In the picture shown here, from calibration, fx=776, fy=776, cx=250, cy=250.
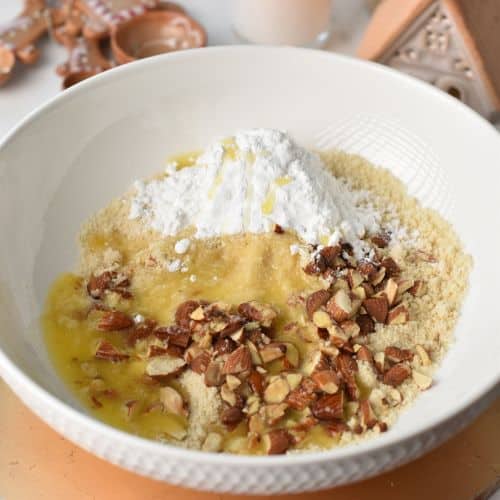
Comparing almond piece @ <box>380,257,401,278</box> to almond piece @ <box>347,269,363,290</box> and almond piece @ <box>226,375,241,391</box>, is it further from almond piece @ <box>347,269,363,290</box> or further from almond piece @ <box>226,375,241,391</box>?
almond piece @ <box>226,375,241,391</box>

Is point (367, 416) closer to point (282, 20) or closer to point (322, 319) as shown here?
point (322, 319)

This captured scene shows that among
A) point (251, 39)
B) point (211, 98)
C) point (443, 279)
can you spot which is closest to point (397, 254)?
point (443, 279)

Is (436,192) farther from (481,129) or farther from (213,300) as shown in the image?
(213,300)

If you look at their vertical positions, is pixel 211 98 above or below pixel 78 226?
above

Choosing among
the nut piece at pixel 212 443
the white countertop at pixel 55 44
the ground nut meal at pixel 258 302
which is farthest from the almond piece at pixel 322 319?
the white countertop at pixel 55 44

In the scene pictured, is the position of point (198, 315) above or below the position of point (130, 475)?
above

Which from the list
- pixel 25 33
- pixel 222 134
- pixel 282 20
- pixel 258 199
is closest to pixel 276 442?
pixel 258 199

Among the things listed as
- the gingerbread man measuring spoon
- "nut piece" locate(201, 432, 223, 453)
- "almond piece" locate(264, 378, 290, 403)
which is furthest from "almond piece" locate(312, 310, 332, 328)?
the gingerbread man measuring spoon
